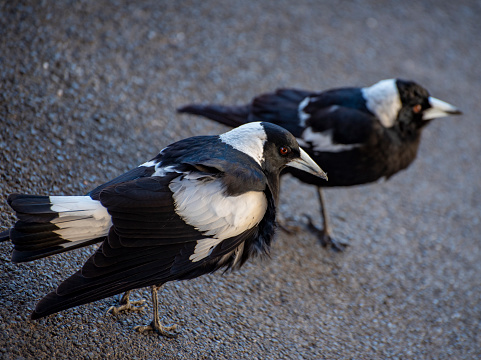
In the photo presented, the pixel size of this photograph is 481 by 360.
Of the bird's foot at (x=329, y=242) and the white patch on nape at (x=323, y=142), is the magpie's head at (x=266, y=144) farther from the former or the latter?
the bird's foot at (x=329, y=242)

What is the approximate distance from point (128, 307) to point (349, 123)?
5.99ft

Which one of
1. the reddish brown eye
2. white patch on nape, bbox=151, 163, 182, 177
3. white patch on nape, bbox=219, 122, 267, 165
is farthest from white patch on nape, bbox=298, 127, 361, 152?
white patch on nape, bbox=151, 163, 182, 177

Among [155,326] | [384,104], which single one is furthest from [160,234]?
[384,104]

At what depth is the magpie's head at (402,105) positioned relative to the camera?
3573 mm

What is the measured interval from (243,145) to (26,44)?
2280 mm

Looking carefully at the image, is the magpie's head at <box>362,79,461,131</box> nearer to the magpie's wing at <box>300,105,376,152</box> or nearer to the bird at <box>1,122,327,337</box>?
the magpie's wing at <box>300,105,376,152</box>

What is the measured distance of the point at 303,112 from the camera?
12.1 ft

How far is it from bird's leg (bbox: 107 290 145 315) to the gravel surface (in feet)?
0.14

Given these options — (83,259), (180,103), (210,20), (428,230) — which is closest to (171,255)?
(83,259)

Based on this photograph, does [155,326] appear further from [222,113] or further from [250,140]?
[222,113]

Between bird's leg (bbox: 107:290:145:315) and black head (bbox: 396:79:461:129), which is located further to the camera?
black head (bbox: 396:79:461:129)

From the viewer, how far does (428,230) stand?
407cm

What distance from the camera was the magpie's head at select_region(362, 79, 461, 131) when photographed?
357 centimetres

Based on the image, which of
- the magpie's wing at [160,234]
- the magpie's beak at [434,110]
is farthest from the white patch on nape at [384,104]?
the magpie's wing at [160,234]
